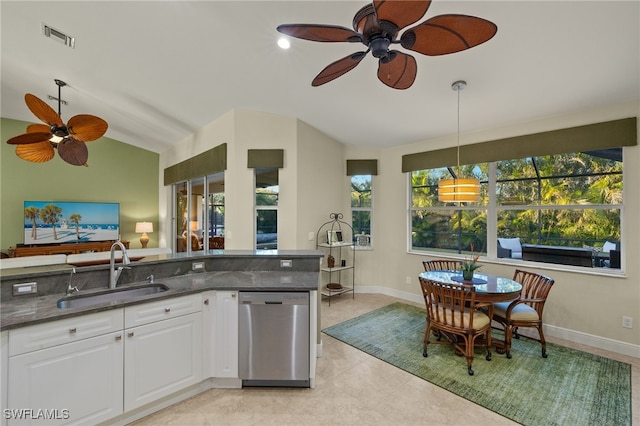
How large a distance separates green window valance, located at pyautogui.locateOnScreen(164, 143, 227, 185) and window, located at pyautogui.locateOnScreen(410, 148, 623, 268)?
11.5 feet

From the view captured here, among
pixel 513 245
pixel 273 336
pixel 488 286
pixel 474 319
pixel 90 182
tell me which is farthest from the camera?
pixel 90 182

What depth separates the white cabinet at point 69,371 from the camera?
5.14 feet

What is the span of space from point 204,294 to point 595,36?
3606mm

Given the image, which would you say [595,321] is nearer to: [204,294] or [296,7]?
[204,294]

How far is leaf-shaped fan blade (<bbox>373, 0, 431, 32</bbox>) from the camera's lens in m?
1.21

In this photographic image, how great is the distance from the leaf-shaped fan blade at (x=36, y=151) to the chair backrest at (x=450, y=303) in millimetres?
5012

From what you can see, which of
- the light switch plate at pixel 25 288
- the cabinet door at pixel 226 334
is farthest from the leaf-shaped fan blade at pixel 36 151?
the cabinet door at pixel 226 334

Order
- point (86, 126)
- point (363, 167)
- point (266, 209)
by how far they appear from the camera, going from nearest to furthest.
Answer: point (86, 126) < point (266, 209) < point (363, 167)

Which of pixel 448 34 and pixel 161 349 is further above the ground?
pixel 448 34

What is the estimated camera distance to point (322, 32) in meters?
1.50

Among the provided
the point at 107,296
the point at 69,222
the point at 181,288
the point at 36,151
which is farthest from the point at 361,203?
the point at 69,222

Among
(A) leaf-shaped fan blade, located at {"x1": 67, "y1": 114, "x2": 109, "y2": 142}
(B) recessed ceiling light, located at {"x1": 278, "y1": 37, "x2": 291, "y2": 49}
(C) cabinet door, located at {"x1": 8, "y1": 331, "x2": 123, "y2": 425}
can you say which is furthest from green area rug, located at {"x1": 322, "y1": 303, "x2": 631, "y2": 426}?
(A) leaf-shaped fan blade, located at {"x1": 67, "y1": 114, "x2": 109, "y2": 142}

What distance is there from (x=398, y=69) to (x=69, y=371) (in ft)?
8.98

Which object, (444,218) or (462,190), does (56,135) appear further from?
(444,218)
